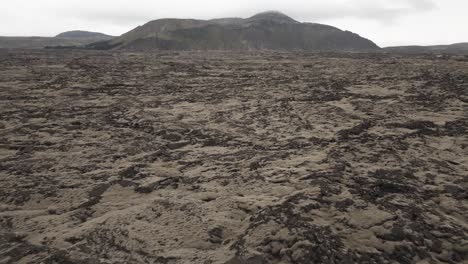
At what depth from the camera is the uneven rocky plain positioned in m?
2.16

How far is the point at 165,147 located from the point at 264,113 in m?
1.63

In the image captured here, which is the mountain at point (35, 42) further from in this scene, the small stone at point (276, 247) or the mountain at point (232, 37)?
the small stone at point (276, 247)

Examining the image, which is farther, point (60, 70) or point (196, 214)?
point (60, 70)

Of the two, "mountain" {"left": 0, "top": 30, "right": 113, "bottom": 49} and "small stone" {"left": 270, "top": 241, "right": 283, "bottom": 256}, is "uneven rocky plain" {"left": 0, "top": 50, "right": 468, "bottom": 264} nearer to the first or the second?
"small stone" {"left": 270, "top": 241, "right": 283, "bottom": 256}

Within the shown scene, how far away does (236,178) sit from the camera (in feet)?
9.96

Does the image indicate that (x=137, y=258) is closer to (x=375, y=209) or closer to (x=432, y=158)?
(x=375, y=209)

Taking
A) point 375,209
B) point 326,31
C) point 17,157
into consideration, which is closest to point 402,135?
point 375,209

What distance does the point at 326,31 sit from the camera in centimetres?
6619

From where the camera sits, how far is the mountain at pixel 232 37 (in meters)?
46.8

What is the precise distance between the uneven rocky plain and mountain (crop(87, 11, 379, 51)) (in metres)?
39.3

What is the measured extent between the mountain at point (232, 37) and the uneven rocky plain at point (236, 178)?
39.3 m

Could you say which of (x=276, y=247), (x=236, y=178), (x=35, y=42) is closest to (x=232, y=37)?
(x=35, y=42)

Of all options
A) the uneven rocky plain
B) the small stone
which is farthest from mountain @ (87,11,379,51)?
the small stone

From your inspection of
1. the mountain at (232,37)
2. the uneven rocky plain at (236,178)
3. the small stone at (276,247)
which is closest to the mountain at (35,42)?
A: the mountain at (232,37)
